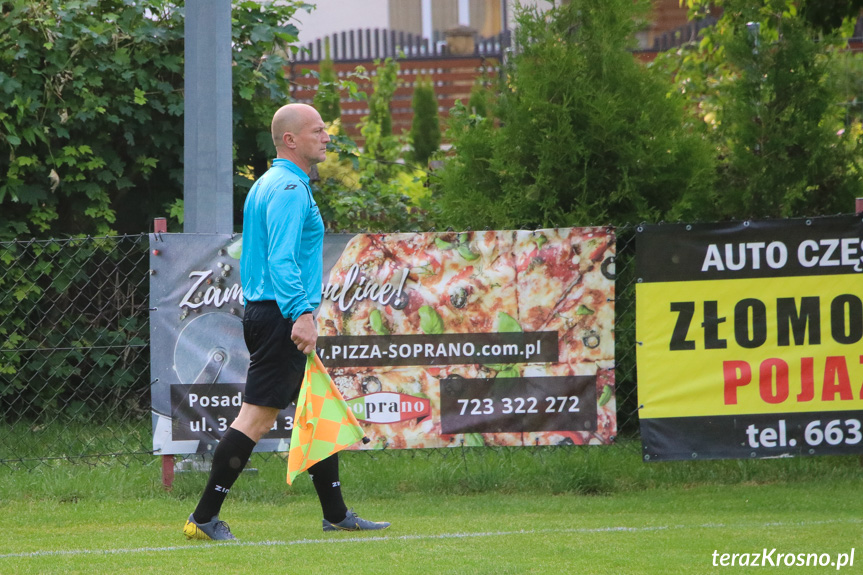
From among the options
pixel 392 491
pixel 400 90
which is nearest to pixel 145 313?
pixel 392 491

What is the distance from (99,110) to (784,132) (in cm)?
500

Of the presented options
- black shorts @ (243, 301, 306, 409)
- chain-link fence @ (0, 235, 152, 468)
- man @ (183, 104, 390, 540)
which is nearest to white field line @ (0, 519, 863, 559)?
man @ (183, 104, 390, 540)

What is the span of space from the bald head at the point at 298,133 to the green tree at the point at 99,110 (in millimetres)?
3789

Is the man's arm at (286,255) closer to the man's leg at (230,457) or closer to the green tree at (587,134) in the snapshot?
the man's leg at (230,457)

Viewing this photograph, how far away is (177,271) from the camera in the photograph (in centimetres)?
610

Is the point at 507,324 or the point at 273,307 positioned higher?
the point at 273,307

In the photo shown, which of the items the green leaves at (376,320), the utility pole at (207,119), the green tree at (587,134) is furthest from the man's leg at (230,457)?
the green tree at (587,134)

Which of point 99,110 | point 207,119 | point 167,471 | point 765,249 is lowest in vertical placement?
point 167,471

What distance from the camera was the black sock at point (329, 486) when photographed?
492cm

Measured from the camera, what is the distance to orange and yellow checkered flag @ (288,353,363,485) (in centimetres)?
475

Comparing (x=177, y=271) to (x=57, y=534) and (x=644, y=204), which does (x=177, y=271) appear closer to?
(x=57, y=534)

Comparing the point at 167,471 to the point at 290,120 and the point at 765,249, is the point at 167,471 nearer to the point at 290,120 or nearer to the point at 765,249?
the point at 290,120

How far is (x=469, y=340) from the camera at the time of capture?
6.11 meters

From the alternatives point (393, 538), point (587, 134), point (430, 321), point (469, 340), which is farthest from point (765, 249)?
point (393, 538)
